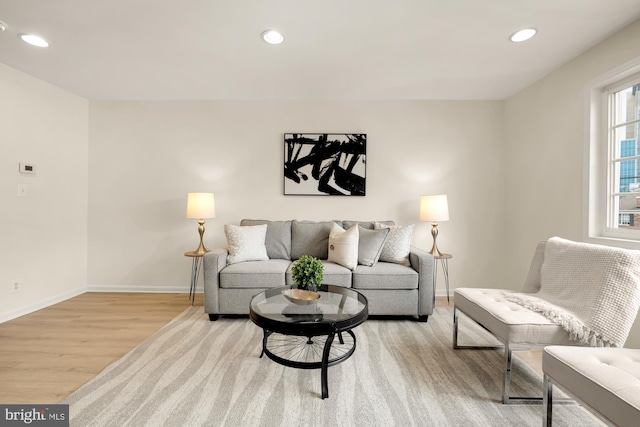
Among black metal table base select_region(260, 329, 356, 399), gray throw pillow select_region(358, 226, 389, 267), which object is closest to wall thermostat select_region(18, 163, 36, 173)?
black metal table base select_region(260, 329, 356, 399)

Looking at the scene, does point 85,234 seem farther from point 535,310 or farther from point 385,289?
point 535,310

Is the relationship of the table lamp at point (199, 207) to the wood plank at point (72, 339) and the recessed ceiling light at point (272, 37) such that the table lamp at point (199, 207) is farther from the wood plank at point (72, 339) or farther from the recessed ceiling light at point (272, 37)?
the recessed ceiling light at point (272, 37)

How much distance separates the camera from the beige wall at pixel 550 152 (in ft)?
7.87

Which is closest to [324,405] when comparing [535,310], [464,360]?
[464,360]

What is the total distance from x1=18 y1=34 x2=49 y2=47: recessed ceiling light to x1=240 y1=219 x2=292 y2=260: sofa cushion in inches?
93.8

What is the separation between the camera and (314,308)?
191cm

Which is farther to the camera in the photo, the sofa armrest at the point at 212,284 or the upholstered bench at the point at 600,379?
the sofa armrest at the point at 212,284

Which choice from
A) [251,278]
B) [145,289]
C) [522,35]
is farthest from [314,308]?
[145,289]

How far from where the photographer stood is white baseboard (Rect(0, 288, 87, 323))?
2.78 meters

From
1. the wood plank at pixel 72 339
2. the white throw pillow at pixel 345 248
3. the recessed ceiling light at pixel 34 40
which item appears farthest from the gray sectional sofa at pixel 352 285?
the recessed ceiling light at pixel 34 40

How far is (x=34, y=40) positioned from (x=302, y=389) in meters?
3.34

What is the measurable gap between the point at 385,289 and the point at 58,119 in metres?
4.03

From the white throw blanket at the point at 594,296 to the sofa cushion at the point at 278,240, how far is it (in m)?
2.16

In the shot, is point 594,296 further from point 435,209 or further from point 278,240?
point 278,240
